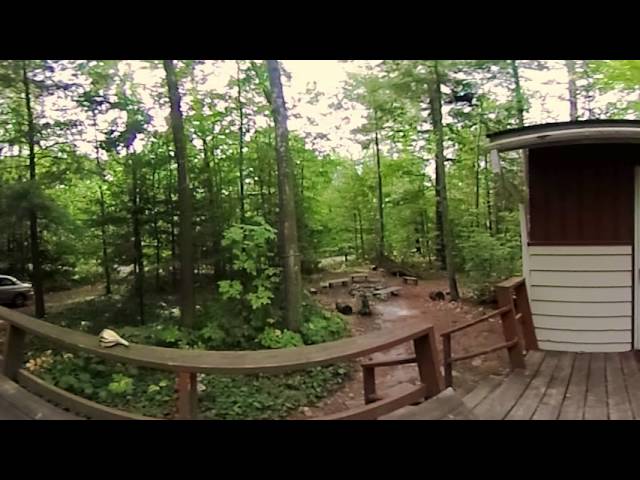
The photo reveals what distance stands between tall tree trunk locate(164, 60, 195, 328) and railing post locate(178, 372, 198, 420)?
0.47 meters

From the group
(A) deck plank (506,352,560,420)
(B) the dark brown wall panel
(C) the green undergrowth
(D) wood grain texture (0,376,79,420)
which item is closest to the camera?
(D) wood grain texture (0,376,79,420)

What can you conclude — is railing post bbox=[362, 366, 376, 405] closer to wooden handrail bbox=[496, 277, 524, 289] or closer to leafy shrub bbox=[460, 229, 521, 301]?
leafy shrub bbox=[460, 229, 521, 301]

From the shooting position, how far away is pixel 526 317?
292 cm

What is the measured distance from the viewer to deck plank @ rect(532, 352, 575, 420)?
6.59 ft

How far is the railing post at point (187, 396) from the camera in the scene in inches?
71.0

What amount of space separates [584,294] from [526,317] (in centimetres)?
40

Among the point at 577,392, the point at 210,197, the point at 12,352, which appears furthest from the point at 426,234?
the point at 12,352

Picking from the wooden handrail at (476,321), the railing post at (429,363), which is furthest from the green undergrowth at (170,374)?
the wooden handrail at (476,321)

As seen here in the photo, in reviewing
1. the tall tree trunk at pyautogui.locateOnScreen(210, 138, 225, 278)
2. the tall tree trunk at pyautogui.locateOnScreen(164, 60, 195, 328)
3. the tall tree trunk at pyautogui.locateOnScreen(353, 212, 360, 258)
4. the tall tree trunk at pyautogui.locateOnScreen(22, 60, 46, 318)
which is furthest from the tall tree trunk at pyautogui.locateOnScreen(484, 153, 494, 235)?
the tall tree trunk at pyautogui.locateOnScreen(22, 60, 46, 318)

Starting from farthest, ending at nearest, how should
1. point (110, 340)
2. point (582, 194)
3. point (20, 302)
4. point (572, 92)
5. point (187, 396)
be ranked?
point (582, 194), point (572, 92), point (20, 302), point (110, 340), point (187, 396)

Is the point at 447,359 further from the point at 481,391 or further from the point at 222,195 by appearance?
the point at 222,195

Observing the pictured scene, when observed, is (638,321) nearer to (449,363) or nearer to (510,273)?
(510,273)
